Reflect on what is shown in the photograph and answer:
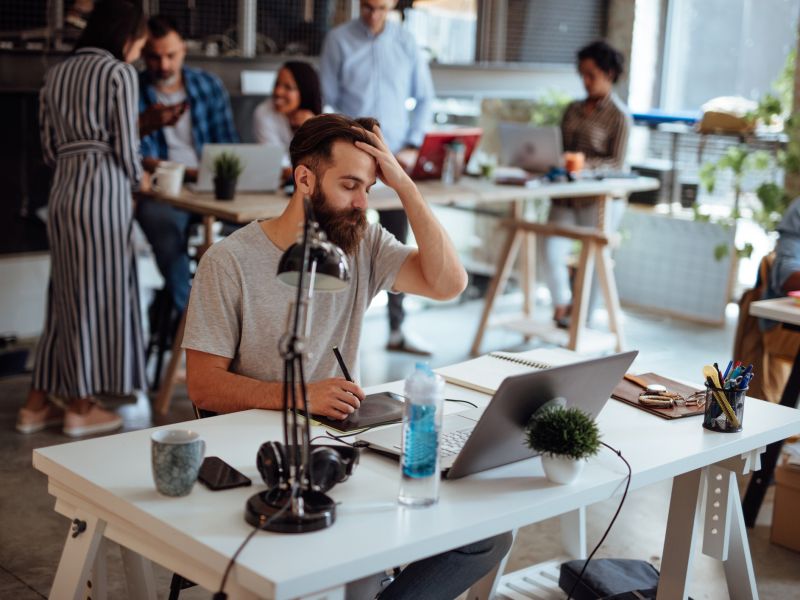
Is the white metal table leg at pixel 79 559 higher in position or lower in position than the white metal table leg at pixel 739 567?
higher

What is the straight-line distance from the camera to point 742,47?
23.0 feet

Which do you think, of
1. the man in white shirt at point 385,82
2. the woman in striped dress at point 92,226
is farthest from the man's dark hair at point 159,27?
the man in white shirt at point 385,82

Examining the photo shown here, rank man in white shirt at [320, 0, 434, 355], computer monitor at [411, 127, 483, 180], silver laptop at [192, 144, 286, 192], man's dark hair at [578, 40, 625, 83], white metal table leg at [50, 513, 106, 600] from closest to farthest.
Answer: white metal table leg at [50, 513, 106, 600]
silver laptop at [192, 144, 286, 192]
computer monitor at [411, 127, 483, 180]
man in white shirt at [320, 0, 434, 355]
man's dark hair at [578, 40, 625, 83]

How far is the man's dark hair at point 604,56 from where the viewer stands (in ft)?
18.4

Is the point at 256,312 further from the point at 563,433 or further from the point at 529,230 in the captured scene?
the point at 529,230

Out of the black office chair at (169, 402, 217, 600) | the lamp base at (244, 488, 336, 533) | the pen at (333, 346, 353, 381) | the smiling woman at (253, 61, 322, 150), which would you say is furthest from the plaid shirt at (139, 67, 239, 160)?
the lamp base at (244, 488, 336, 533)

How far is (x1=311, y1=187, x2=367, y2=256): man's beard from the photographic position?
7.68 ft

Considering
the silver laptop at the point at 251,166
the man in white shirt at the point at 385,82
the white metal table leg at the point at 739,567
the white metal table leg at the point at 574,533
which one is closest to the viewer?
the white metal table leg at the point at 739,567

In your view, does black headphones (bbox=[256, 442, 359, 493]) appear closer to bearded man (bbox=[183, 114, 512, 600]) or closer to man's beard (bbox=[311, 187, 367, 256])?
bearded man (bbox=[183, 114, 512, 600])

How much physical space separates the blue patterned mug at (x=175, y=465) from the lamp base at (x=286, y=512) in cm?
11

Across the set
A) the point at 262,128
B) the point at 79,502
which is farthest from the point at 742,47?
the point at 79,502

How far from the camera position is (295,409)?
5.55 ft

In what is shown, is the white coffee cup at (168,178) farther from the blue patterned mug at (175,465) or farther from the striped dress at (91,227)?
the blue patterned mug at (175,465)

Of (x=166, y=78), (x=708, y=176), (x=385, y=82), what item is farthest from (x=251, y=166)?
(x=708, y=176)
